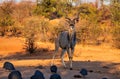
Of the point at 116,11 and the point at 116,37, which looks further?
the point at 116,37

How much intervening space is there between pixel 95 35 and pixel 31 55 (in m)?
7.72

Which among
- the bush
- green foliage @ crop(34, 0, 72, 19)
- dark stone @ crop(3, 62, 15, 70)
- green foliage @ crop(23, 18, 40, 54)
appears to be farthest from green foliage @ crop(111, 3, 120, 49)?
dark stone @ crop(3, 62, 15, 70)

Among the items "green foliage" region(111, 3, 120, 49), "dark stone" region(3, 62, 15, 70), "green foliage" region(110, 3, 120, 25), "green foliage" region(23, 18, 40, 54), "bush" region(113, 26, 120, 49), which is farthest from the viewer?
"green foliage" region(23, 18, 40, 54)

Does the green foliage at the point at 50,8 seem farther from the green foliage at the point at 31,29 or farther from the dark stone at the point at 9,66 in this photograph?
the dark stone at the point at 9,66

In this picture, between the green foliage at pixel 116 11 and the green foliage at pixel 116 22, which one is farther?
the green foliage at pixel 116 22

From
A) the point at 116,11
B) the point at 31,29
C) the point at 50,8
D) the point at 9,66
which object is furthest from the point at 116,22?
the point at 9,66

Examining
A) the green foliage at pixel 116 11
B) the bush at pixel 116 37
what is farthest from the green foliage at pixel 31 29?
the green foliage at pixel 116 11

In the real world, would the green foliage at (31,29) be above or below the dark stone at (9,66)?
above

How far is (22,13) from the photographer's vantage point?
1950 inches

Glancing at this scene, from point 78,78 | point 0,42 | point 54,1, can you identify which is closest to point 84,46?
point 0,42

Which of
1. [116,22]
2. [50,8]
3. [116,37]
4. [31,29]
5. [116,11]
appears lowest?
[116,37]

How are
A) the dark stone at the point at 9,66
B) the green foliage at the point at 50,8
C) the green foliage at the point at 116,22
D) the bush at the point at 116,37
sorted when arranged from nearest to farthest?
the dark stone at the point at 9,66 → the green foliage at the point at 116,22 → the bush at the point at 116,37 → the green foliage at the point at 50,8

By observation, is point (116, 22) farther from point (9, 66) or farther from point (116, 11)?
point (9, 66)

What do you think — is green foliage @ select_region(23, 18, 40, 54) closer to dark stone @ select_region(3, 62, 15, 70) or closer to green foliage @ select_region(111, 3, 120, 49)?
green foliage @ select_region(111, 3, 120, 49)
